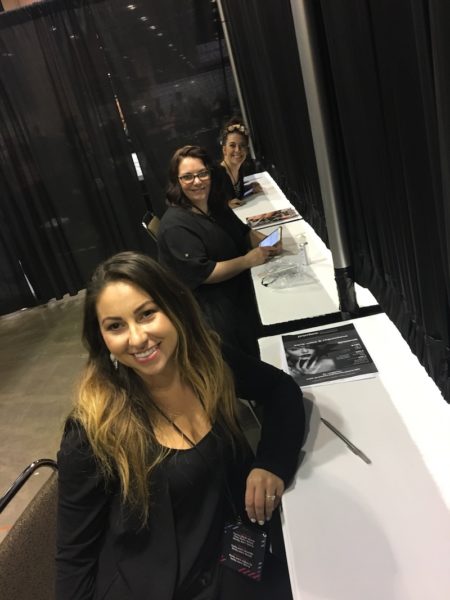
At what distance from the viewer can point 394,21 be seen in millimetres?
738

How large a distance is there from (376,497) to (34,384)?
9.11 ft

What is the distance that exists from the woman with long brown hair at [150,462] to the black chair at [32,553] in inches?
1.3

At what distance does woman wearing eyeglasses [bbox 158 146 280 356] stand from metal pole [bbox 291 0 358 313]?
2.02 ft

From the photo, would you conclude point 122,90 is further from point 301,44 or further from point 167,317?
point 167,317

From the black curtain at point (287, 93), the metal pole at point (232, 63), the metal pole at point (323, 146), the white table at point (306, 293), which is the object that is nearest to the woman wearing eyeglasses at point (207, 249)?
the white table at point (306, 293)

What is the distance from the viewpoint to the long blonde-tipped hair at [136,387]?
0.93m

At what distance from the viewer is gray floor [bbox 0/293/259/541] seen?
2.31 metres

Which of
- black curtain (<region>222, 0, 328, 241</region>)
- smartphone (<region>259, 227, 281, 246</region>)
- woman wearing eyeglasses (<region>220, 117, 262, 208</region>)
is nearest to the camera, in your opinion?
black curtain (<region>222, 0, 328, 241</region>)

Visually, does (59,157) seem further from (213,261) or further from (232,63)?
(213,261)

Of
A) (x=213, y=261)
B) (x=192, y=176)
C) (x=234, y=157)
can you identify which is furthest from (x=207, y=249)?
(x=234, y=157)

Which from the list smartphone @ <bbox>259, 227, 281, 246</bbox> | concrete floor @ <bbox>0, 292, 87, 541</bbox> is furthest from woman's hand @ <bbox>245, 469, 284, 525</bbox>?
concrete floor @ <bbox>0, 292, 87, 541</bbox>

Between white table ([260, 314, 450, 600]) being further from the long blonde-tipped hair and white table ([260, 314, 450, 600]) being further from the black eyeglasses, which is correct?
the black eyeglasses

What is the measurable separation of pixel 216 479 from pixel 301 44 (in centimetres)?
110

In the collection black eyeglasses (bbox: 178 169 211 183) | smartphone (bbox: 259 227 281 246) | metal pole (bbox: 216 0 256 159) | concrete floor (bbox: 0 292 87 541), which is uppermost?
metal pole (bbox: 216 0 256 159)
